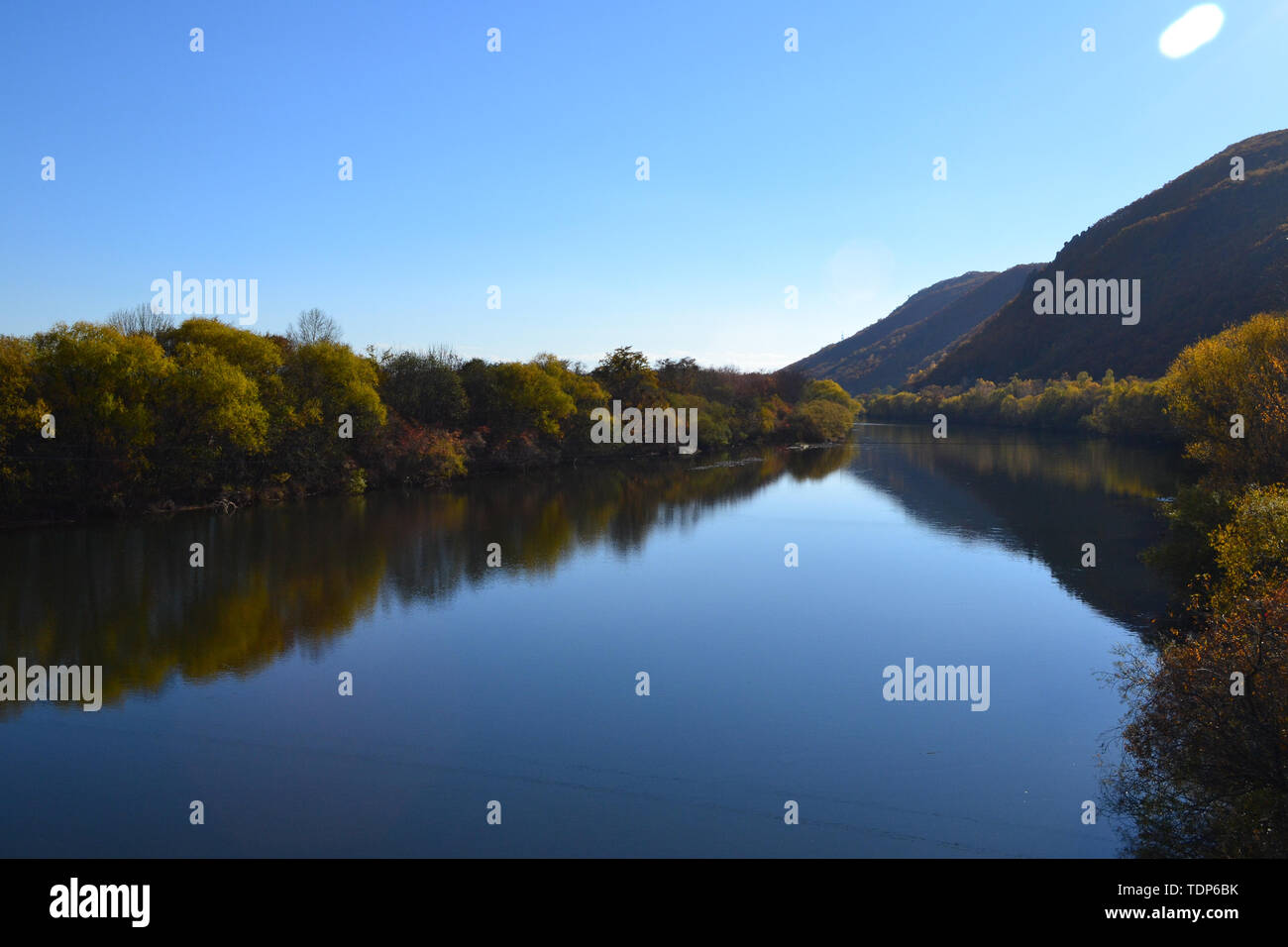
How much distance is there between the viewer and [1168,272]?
118188 mm

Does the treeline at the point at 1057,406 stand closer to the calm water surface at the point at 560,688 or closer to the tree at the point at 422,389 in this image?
the calm water surface at the point at 560,688

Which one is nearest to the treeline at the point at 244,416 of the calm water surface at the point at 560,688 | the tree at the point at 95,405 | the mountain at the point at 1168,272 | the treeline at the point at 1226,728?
the tree at the point at 95,405

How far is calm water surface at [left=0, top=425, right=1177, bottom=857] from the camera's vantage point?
1077 cm

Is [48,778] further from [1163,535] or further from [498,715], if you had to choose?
[1163,535]

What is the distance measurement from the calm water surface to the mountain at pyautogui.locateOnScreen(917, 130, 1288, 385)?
70.1 meters

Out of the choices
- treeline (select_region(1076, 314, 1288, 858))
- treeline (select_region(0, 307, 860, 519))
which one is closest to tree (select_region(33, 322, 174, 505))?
treeline (select_region(0, 307, 860, 519))

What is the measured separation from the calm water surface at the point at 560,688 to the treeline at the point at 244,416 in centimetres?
309

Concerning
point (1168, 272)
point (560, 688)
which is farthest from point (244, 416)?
point (1168, 272)

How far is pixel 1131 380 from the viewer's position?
3499 inches

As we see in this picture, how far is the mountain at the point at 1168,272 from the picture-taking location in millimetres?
100250

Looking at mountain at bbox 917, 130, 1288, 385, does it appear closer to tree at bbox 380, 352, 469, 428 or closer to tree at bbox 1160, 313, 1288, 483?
tree at bbox 1160, 313, 1288, 483

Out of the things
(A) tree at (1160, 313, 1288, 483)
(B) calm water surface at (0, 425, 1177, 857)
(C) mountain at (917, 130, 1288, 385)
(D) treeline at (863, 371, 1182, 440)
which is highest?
(C) mountain at (917, 130, 1288, 385)

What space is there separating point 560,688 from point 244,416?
1117 inches
